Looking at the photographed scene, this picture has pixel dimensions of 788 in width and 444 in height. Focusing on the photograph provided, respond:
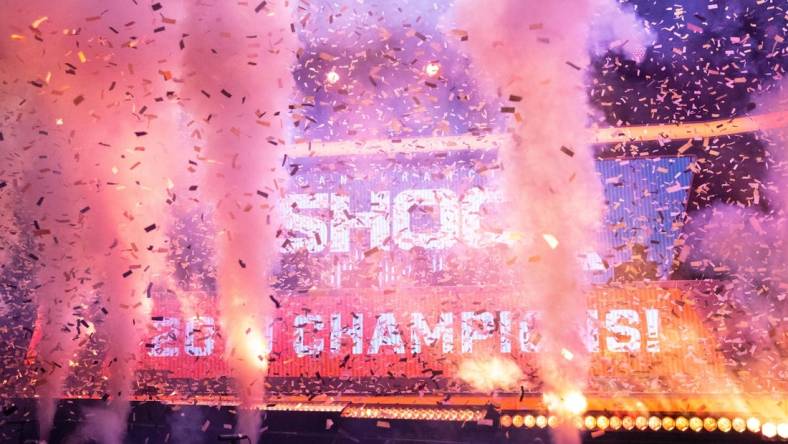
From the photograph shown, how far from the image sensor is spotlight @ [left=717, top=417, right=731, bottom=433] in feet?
13.8

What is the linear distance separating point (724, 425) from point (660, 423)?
0.44 m

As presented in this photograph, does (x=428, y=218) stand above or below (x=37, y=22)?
below

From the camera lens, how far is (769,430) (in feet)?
13.6

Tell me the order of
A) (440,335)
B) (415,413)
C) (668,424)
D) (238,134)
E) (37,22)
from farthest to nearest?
(440,335) → (238,134) → (37,22) → (415,413) → (668,424)

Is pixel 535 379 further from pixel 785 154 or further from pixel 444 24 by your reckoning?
pixel 785 154

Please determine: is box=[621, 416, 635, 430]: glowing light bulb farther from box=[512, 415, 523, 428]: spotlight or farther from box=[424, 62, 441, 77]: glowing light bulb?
box=[424, 62, 441, 77]: glowing light bulb

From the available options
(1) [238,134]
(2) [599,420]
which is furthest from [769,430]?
(1) [238,134]

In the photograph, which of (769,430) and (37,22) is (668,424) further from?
(37,22)

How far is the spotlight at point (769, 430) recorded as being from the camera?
4.13 metres

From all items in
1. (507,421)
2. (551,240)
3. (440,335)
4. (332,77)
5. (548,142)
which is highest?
(332,77)

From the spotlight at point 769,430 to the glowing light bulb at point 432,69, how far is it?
6885 mm

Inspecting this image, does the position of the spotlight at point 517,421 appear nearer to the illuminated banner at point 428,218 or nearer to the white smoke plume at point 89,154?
the white smoke plume at point 89,154

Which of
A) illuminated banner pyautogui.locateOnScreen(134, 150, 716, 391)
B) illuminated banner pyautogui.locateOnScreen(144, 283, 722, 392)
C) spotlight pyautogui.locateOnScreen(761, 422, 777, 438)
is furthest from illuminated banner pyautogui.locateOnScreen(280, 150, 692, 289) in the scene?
spotlight pyautogui.locateOnScreen(761, 422, 777, 438)

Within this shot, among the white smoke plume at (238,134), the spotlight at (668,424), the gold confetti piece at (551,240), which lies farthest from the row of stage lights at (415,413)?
the gold confetti piece at (551,240)
